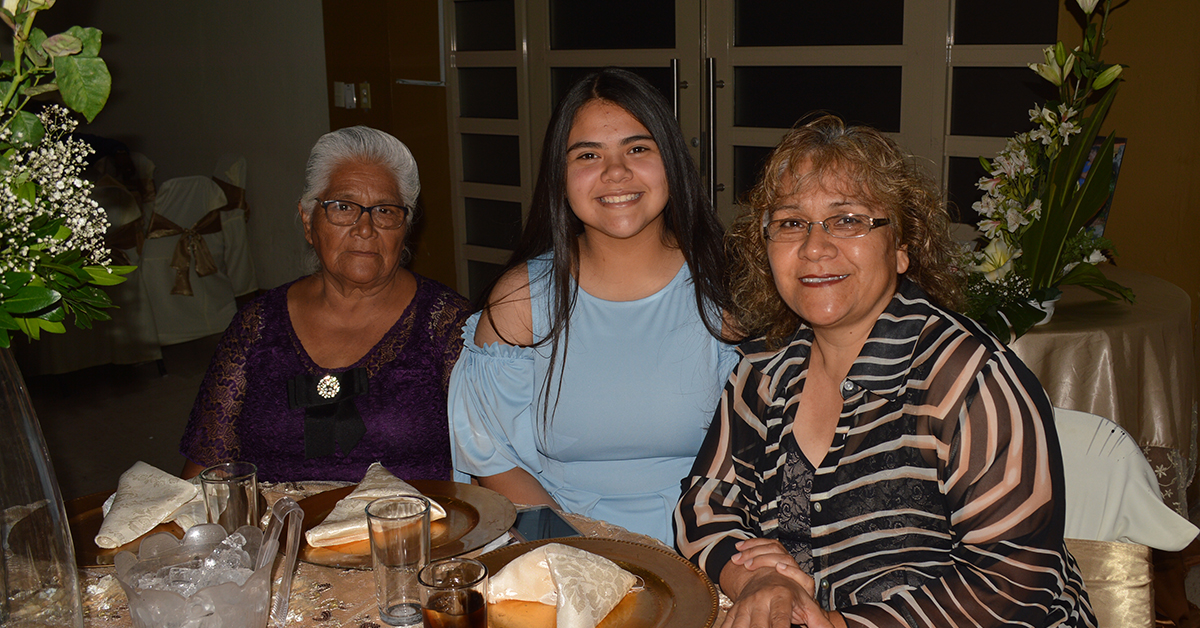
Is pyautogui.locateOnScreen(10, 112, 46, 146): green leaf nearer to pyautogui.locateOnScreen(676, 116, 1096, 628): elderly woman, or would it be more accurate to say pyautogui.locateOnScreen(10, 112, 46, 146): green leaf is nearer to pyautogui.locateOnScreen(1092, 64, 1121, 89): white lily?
pyautogui.locateOnScreen(676, 116, 1096, 628): elderly woman

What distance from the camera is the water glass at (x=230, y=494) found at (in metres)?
1.41

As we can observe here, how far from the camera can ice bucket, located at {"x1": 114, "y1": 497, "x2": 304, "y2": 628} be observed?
114 centimetres

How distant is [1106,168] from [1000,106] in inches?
54.2

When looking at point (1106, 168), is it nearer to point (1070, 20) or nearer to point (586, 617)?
point (1070, 20)

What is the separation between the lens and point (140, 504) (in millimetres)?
1555

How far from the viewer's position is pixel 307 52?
6.18 meters

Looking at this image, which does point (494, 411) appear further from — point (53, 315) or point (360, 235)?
point (53, 315)

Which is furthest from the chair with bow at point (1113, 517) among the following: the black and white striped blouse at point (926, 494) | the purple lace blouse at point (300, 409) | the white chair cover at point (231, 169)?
the white chair cover at point (231, 169)

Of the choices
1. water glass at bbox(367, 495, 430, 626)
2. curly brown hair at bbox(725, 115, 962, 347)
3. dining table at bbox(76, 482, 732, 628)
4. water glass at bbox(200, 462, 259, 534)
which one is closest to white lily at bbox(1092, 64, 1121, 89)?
curly brown hair at bbox(725, 115, 962, 347)

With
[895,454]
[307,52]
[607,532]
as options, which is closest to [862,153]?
[895,454]

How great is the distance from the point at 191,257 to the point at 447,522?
448cm

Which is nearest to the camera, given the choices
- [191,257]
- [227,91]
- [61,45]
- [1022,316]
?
[61,45]

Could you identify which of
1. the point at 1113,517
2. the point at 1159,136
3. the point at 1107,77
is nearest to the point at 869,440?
the point at 1113,517

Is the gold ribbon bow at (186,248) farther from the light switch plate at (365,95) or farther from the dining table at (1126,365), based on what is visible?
the dining table at (1126,365)
